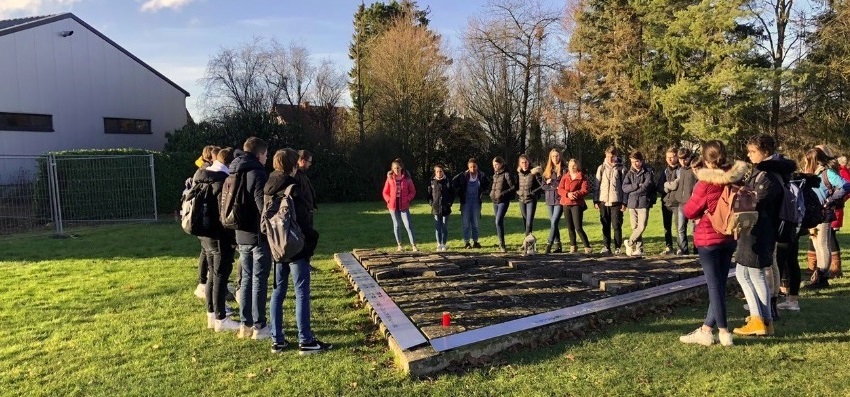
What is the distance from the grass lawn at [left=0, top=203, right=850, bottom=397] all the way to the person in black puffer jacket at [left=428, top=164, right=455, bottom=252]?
11.8 ft

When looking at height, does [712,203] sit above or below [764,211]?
above

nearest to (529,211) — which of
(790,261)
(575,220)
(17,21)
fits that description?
(575,220)

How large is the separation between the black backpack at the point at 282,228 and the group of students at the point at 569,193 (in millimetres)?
5799

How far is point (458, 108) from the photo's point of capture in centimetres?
3512

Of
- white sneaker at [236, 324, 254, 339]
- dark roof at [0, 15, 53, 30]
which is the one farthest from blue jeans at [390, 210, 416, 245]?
dark roof at [0, 15, 53, 30]

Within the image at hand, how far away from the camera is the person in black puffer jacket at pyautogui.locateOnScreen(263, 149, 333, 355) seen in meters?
4.98

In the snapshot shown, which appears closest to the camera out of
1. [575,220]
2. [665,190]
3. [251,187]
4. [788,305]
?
[251,187]

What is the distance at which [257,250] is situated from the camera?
5.39 metres

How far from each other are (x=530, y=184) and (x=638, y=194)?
1.81 meters

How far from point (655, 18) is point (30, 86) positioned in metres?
28.8

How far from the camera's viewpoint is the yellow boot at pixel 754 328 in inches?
205

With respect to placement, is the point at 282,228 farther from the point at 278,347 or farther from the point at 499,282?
the point at 499,282

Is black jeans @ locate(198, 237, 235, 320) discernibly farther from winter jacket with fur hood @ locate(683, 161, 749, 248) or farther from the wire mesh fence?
the wire mesh fence

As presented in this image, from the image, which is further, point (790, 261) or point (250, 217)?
point (790, 261)
